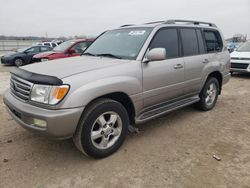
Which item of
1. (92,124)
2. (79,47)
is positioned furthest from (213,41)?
(79,47)

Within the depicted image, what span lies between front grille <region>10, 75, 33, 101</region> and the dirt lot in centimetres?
90

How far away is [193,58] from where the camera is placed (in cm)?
414

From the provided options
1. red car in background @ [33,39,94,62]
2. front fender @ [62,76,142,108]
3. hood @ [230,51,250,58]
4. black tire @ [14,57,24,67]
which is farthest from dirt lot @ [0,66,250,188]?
black tire @ [14,57,24,67]

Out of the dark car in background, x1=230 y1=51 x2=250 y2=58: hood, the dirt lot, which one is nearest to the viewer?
the dirt lot

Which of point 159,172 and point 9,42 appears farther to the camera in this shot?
point 9,42

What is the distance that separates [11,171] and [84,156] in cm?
93

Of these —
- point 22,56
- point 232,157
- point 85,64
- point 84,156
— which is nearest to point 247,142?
point 232,157

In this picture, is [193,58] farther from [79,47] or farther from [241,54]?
[241,54]

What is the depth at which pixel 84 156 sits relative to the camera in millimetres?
3033

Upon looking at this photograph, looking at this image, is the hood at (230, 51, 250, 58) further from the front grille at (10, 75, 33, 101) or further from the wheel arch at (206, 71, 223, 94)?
the front grille at (10, 75, 33, 101)

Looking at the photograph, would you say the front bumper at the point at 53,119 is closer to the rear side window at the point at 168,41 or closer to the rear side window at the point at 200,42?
the rear side window at the point at 168,41

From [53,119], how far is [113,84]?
0.88 m

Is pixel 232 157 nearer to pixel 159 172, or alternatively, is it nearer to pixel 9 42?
pixel 159 172

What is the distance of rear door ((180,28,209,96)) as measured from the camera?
403cm
